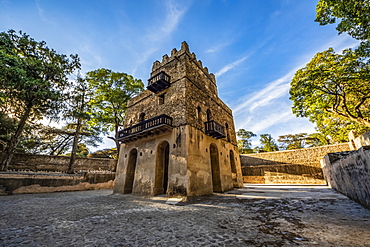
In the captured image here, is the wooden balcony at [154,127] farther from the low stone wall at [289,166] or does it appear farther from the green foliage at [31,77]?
the low stone wall at [289,166]

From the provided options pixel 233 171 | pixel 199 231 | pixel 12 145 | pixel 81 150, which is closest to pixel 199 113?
pixel 233 171

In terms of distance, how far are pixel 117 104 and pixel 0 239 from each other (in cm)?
1728

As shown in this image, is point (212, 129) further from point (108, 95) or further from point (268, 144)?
point (268, 144)

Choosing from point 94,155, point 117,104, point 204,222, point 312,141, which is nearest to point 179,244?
point 204,222

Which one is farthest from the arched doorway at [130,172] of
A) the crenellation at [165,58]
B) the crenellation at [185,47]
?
the crenellation at [185,47]

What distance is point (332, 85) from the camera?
423 inches

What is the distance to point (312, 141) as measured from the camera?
34.4 meters

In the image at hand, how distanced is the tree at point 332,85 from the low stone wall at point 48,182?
2044 cm

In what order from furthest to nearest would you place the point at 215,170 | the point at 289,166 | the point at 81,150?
the point at 81,150, the point at 289,166, the point at 215,170

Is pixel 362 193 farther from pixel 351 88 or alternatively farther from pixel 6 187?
pixel 6 187

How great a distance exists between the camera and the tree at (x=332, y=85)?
31.1 feet

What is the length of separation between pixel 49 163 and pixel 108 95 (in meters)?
11.0

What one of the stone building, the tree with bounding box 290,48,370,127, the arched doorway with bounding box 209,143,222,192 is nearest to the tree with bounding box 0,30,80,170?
the stone building

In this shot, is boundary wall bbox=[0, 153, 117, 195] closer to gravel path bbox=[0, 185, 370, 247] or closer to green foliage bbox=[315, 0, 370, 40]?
Answer: gravel path bbox=[0, 185, 370, 247]
